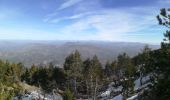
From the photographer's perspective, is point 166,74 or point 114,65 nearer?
point 166,74

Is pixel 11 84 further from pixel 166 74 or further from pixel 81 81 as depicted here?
A: pixel 166 74

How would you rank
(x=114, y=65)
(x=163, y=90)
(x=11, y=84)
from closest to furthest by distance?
(x=163, y=90)
(x=11, y=84)
(x=114, y=65)

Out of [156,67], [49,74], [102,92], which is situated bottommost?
[102,92]

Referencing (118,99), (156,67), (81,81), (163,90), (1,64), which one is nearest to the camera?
(163,90)

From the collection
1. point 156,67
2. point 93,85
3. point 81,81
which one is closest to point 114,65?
point 81,81

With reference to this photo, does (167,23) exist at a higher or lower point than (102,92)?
higher

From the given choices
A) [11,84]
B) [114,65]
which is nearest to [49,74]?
[11,84]

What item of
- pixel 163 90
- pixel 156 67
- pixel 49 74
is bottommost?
pixel 49 74

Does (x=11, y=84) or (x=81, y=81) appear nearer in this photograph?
(x=11, y=84)

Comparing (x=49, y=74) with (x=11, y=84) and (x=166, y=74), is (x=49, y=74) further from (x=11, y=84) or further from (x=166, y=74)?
(x=166, y=74)
